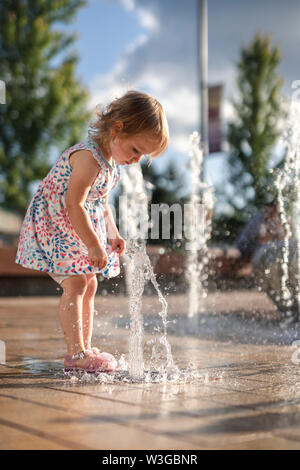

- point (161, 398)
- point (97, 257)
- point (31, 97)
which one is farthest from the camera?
point (31, 97)

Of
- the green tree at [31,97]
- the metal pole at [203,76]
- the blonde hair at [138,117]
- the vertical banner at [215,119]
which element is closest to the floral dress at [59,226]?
the blonde hair at [138,117]

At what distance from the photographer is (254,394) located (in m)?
2.01

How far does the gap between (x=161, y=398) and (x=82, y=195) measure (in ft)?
2.81

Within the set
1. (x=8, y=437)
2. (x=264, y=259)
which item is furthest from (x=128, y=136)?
(x=264, y=259)

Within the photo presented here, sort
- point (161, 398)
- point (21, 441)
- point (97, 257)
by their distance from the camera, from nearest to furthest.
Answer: point (21, 441), point (161, 398), point (97, 257)

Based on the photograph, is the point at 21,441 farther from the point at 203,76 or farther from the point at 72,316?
the point at 203,76

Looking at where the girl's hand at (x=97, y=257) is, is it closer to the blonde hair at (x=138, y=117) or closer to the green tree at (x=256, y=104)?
the blonde hair at (x=138, y=117)

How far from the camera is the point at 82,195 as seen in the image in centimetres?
241

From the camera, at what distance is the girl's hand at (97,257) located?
2.33 metres

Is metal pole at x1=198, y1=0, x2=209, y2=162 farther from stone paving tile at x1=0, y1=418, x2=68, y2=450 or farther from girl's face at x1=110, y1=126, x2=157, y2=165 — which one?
stone paving tile at x1=0, y1=418, x2=68, y2=450

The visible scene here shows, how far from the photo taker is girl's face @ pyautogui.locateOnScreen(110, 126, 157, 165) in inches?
96.2

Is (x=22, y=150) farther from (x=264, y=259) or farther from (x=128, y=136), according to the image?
(x=128, y=136)

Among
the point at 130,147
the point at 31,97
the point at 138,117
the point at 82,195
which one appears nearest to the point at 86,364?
the point at 82,195

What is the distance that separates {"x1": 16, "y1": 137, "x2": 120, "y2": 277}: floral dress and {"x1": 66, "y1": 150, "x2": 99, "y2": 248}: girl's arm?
6cm
